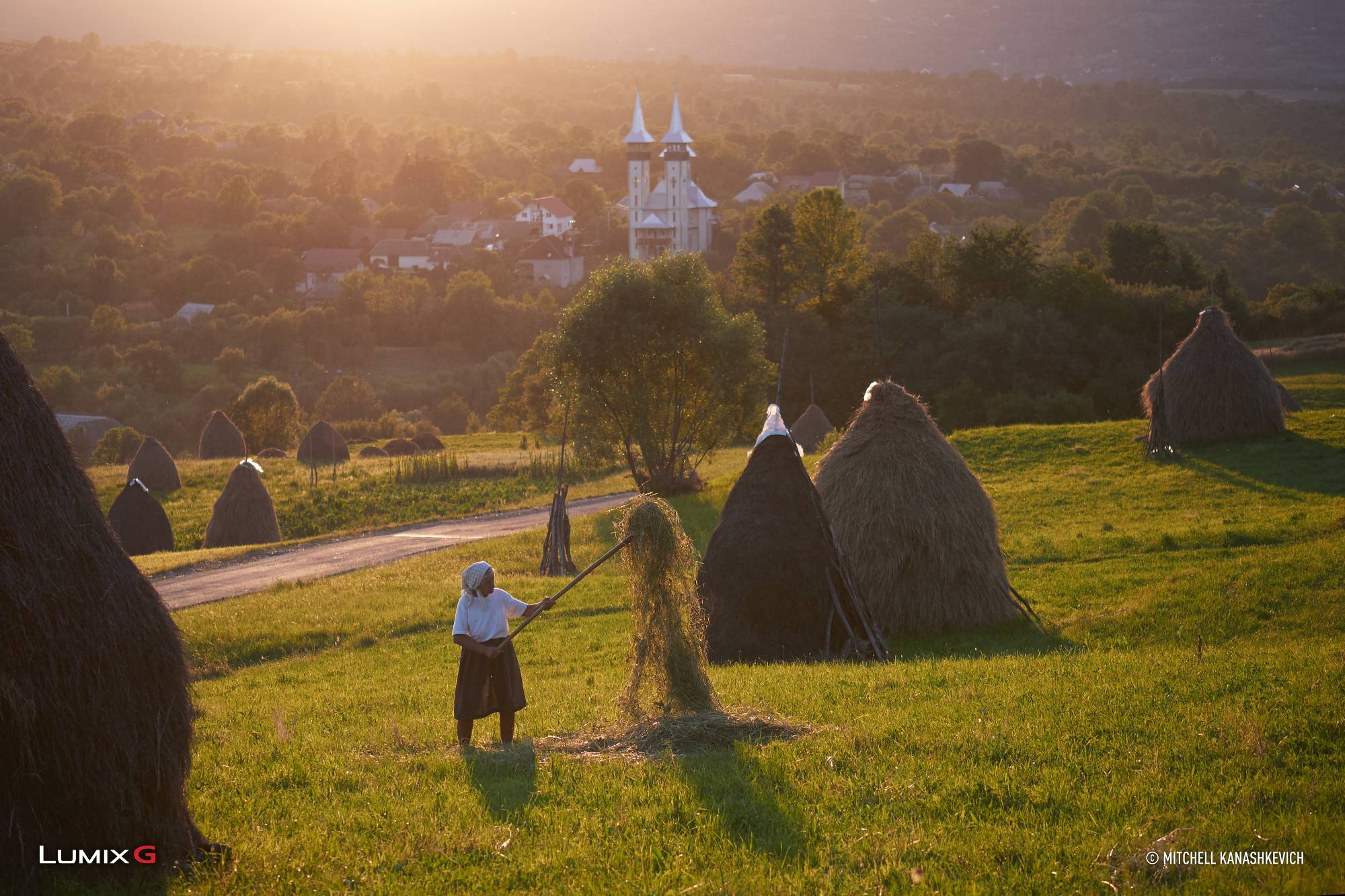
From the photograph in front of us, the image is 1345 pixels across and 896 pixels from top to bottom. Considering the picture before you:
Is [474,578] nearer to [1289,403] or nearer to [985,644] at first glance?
[985,644]

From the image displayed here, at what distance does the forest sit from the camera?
56.9m

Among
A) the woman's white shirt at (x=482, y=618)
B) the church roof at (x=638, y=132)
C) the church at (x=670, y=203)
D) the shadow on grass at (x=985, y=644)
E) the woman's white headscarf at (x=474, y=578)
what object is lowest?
the shadow on grass at (x=985, y=644)

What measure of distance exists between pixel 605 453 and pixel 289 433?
2978 centimetres

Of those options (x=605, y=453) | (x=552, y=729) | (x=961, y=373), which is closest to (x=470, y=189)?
(x=961, y=373)

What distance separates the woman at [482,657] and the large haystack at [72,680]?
294 cm

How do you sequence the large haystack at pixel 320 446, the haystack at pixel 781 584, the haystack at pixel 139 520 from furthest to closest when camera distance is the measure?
the large haystack at pixel 320 446 → the haystack at pixel 139 520 → the haystack at pixel 781 584

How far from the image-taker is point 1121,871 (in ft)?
21.5

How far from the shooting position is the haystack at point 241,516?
32.8m

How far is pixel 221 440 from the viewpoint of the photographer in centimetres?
5144

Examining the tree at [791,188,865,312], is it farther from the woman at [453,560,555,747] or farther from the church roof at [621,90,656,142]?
the church roof at [621,90,656,142]

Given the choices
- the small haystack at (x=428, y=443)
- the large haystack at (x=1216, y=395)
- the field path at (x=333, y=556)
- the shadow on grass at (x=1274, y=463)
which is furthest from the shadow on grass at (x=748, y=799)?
the small haystack at (x=428, y=443)

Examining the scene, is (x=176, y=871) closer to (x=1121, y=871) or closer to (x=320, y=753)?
(x=320, y=753)

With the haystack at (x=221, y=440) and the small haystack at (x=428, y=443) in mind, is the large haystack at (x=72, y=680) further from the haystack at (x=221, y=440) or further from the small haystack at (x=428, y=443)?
the small haystack at (x=428, y=443)

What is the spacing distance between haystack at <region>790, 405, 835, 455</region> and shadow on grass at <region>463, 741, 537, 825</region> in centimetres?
3221
